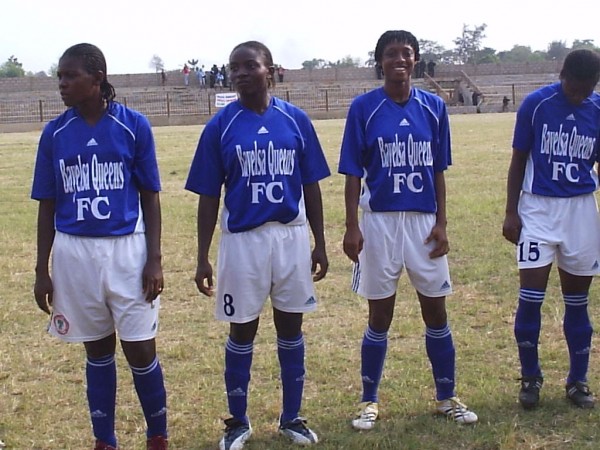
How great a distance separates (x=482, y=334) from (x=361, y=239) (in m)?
2.06

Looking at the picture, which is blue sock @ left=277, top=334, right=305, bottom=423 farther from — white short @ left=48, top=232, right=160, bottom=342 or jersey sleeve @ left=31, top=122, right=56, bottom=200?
jersey sleeve @ left=31, top=122, right=56, bottom=200

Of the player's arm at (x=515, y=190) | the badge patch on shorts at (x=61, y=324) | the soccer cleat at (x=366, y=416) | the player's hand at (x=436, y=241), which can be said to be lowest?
the soccer cleat at (x=366, y=416)

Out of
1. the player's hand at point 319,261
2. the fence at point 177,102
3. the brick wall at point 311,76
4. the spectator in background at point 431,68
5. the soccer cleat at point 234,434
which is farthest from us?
the spectator in background at point 431,68

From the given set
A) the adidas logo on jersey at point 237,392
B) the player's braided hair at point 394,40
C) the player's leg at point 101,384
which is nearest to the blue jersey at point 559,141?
the player's braided hair at point 394,40

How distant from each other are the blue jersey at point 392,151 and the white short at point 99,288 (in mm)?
1198

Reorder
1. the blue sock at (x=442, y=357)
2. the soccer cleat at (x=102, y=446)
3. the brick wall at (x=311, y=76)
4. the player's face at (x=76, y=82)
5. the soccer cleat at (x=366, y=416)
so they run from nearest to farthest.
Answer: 1. the player's face at (x=76, y=82)
2. the soccer cleat at (x=102, y=446)
3. the soccer cleat at (x=366, y=416)
4. the blue sock at (x=442, y=357)
5. the brick wall at (x=311, y=76)

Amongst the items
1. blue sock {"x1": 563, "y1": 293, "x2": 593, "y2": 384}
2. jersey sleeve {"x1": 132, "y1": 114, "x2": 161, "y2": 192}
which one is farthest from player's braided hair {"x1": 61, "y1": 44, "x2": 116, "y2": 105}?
blue sock {"x1": 563, "y1": 293, "x2": 593, "y2": 384}

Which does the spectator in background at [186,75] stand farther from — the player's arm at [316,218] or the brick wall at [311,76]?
the player's arm at [316,218]

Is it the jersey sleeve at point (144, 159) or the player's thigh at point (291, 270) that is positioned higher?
the jersey sleeve at point (144, 159)

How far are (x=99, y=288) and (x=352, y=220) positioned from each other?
132cm

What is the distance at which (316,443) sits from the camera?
14.1 feet

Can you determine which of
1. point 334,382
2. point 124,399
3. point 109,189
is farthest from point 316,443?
point 109,189

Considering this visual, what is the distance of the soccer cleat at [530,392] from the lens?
15.1 feet

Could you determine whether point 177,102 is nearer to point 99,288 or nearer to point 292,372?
point 292,372
